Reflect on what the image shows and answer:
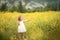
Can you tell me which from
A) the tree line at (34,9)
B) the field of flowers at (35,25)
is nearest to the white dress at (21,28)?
the field of flowers at (35,25)

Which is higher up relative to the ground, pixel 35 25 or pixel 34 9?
pixel 34 9

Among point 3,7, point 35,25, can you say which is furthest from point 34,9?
point 3,7

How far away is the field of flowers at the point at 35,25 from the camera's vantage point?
1.51m

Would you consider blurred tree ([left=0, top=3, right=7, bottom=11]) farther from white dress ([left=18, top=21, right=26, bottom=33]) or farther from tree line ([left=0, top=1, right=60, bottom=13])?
white dress ([left=18, top=21, right=26, bottom=33])

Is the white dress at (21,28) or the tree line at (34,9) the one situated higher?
the tree line at (34,9)

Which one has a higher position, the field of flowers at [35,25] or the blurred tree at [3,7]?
the blurred tree at [3,7]

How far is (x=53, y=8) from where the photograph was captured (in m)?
1.55

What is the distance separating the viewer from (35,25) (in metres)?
1.52

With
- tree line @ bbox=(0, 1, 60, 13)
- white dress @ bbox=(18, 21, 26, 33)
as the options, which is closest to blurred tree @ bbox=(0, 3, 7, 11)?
tree line @ bbox=(0, 1, 60, 13)

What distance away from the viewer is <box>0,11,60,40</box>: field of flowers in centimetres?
151

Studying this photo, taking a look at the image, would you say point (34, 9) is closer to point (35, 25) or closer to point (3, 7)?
point (35, 25)

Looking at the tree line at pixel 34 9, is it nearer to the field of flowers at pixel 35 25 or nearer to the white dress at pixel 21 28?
the field of flowers at pixel 35 25

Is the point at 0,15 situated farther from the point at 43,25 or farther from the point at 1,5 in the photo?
the point at 43,25

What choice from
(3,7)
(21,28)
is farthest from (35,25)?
(3,7)
